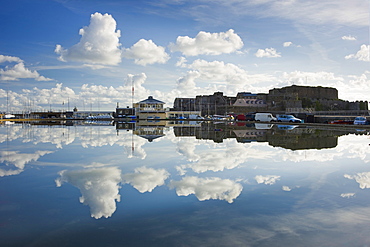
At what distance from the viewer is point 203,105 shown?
540 feet

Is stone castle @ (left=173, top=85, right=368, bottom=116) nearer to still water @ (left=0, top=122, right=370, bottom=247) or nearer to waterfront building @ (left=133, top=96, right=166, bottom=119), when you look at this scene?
waterfront building @ (left=133, top=96, right=166, bottom=119)

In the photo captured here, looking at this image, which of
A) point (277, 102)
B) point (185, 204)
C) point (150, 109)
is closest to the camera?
point (185, 204)

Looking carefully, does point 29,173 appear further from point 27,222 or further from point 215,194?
point 215,194

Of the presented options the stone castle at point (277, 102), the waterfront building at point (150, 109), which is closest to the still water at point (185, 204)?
the waterfront building at point (150, 109)

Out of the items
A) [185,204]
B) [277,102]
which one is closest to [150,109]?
[277,102]

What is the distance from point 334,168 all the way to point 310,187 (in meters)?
3.82

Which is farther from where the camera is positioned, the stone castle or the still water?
the stone castle

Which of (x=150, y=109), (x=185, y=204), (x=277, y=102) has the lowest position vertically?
(x=185, y=204)

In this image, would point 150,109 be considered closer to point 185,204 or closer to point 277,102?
point 277,102

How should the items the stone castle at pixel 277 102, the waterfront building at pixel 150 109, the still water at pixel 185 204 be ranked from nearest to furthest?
1. the still water at pixel 185 204
2. the waterfront building at pixel 150 109
3. the stone castle at pixel 277 102

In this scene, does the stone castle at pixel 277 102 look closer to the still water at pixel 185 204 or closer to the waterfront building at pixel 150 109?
the waterfront building at pixel 150 109

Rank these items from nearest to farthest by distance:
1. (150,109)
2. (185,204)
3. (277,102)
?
(185,204)
(150,109)
(277,102)

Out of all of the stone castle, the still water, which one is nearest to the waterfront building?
the stone castle

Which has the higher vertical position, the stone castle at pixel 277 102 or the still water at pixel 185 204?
the stone castle at pixel 277 102
